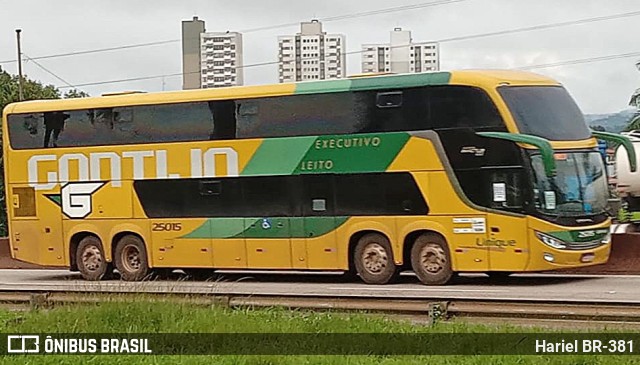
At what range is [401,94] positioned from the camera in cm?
2052

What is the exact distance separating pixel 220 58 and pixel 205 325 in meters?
60.9

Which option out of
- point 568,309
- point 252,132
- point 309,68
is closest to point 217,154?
point 252,132

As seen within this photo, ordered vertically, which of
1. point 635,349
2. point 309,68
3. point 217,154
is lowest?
point 635,349

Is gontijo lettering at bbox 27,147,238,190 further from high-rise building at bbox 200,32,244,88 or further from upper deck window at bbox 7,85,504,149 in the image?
high-rise building at bbox 200,32,244,88

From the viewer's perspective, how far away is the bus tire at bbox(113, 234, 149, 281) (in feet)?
77.4

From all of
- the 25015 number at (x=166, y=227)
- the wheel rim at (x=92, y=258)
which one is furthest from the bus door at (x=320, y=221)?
the wheel rim at (x=92, y=258)

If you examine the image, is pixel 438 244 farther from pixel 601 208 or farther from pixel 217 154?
pixel 217 154

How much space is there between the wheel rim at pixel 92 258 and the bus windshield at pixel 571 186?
9.40 meters

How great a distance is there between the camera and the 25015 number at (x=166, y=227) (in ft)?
75.7

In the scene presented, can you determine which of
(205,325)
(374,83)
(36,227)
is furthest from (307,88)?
(205,325)

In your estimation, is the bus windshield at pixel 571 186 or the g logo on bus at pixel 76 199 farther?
the g logo on bus at pixel 76 199

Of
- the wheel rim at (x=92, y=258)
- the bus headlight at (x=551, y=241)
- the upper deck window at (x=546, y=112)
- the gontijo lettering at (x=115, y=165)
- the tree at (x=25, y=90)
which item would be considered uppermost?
the tree at (x=25, y=90)

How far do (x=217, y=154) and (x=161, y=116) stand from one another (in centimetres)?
150

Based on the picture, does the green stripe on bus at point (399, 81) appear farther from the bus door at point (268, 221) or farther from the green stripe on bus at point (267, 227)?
the green stripe on bus at point (267, 227)
